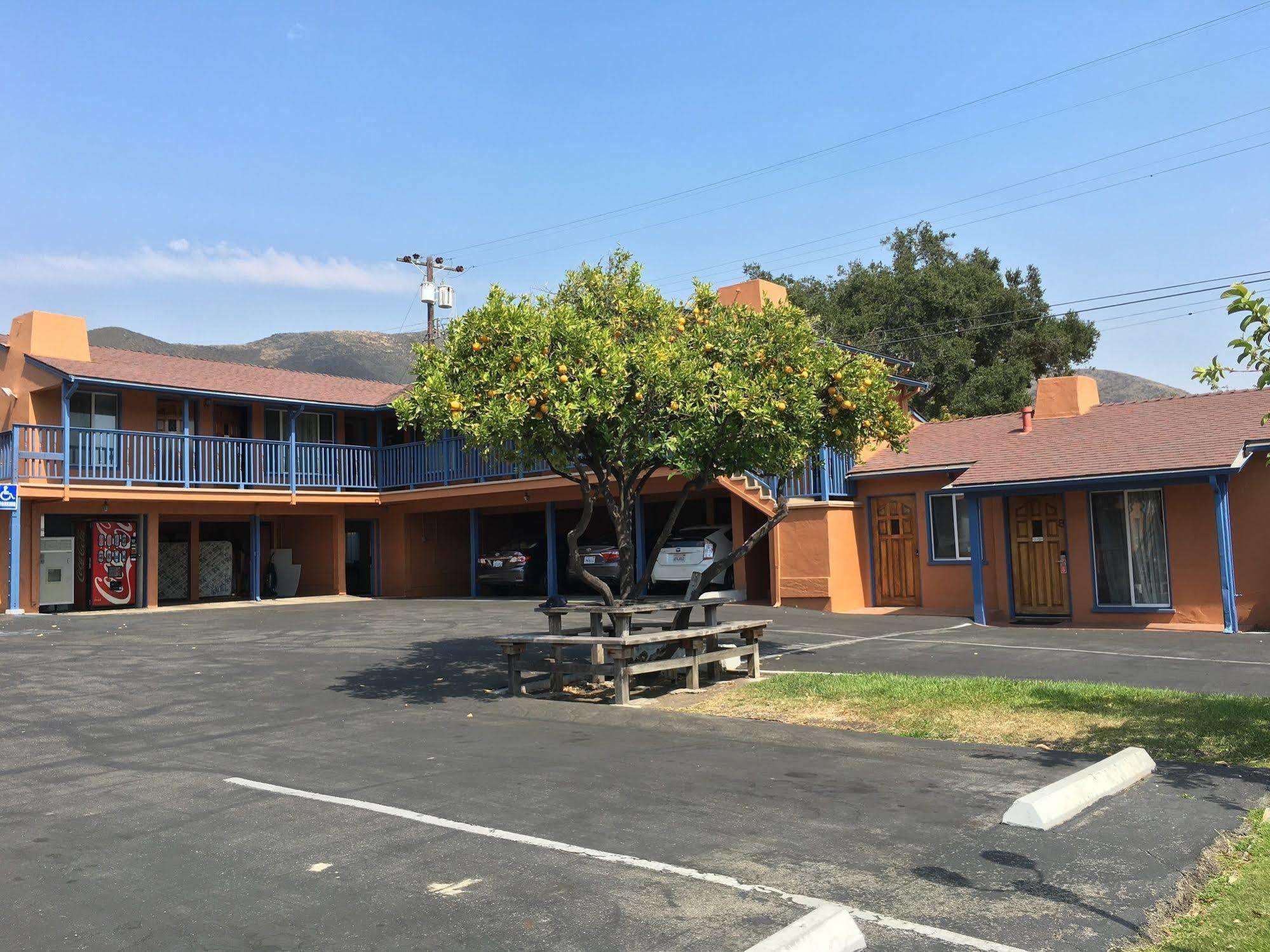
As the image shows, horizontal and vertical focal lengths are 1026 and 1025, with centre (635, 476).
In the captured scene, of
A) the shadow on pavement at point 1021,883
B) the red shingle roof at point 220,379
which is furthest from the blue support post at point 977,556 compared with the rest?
the red shingle roof at point 220,379

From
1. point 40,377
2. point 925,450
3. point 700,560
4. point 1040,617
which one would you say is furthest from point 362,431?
point 1040,617

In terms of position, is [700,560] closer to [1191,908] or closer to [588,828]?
[588,828]

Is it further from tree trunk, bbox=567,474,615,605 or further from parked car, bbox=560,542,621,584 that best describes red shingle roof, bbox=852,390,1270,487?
tree trunk, bbox=567,474,615,605

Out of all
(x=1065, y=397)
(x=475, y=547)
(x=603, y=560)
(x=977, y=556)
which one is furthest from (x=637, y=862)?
(x=475, y=547)

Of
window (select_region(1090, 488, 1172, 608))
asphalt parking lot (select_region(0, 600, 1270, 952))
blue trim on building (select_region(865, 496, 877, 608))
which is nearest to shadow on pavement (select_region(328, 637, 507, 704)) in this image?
asphalt parking lot (select_region(0, 600, 1270, 952))

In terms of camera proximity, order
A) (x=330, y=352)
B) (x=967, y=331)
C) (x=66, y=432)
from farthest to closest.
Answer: (x=330, y=352) → (x=967, y=331) → (x=66, y=432)

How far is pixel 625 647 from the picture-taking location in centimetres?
1026

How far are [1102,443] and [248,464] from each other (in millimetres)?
18553

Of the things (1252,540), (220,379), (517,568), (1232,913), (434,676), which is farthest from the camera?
(220,379)

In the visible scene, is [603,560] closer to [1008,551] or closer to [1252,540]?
[1008,551]

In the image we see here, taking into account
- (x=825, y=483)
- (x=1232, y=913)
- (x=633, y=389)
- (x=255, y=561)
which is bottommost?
(x=1232, y=913)

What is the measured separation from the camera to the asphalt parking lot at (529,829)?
175 inches

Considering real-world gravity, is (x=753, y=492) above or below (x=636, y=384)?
below

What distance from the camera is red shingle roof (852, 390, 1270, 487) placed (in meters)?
16.1
